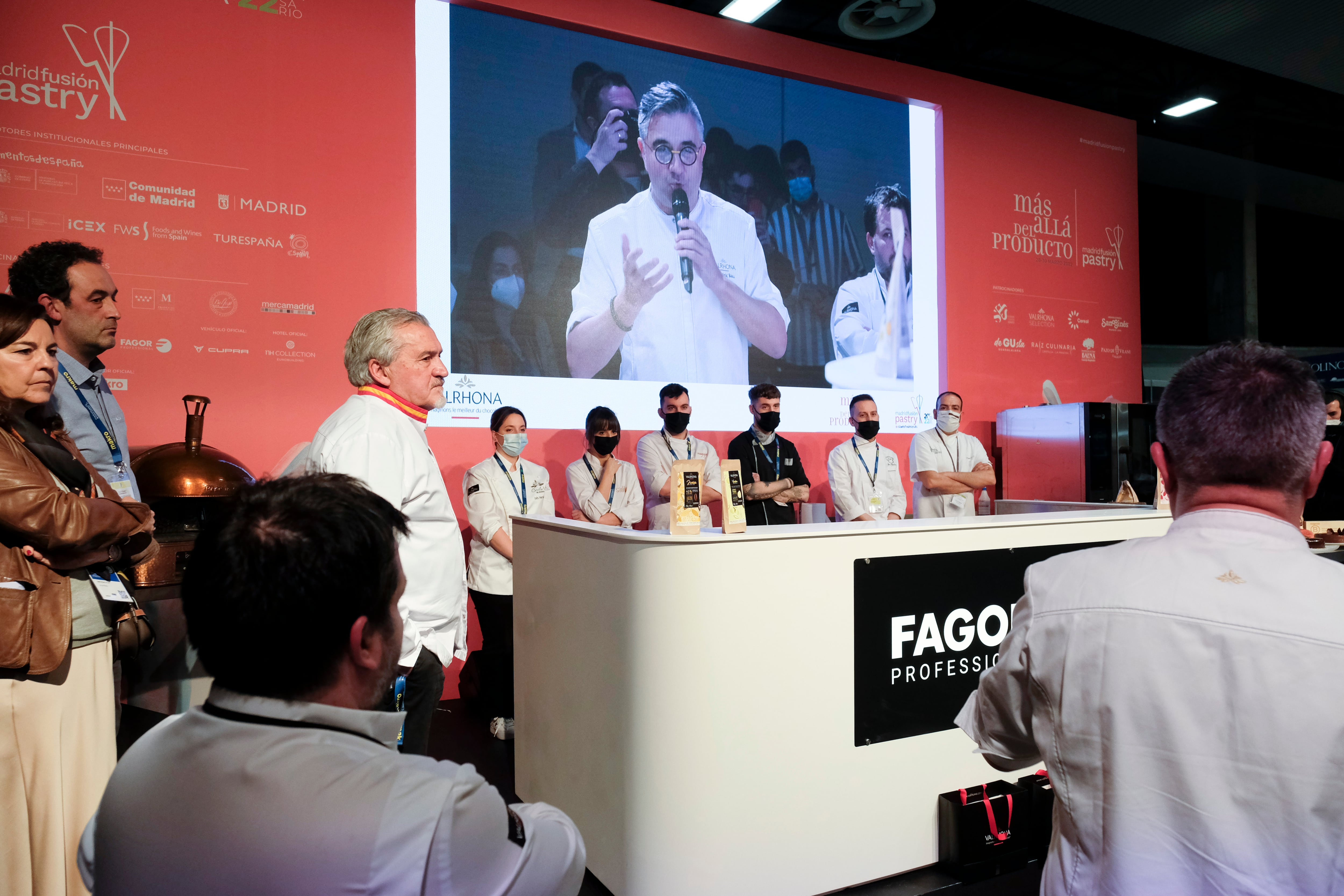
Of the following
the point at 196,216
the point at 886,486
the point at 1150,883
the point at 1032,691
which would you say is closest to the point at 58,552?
the point at 1032,691

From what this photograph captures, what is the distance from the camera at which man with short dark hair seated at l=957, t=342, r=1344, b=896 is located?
89 centimetres

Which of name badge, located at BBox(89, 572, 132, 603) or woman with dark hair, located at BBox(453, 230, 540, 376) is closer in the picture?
name badge, located at BBox(89, 572, 132, 603)

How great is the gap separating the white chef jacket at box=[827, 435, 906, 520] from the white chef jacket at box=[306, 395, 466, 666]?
3.49 metres

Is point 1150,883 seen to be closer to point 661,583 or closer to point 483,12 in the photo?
point 661,583

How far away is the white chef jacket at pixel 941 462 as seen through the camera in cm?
556

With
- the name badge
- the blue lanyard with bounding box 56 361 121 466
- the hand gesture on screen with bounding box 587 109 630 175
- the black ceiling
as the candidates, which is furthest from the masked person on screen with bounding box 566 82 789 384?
the name badge

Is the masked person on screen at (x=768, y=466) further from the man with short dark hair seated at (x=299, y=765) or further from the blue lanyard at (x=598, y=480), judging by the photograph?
the man with short dark hair seated at (x=299, y=765)

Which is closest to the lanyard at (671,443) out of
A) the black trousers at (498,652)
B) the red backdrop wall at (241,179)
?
the red backdrop wall at (241,179)

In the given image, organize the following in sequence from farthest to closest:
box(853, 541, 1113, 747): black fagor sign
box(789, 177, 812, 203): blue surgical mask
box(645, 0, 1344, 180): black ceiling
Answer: box(645, 0, 1344, 180): black ceiling < box(789, 177, 812, 203): blue surgical mask < box(853, 541, 1113, 747): black fagor sign

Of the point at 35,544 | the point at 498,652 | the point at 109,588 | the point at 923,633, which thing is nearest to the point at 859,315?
the point at 498,652

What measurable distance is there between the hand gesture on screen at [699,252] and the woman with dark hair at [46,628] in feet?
12.4

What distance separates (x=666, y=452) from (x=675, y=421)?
7.4 inches

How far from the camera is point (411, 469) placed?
1.99m

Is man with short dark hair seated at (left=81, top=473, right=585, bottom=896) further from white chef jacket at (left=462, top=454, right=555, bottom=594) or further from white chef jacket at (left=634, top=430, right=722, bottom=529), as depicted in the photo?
white chef jacket at (left=634, top=430, right=722, bottom=529)
